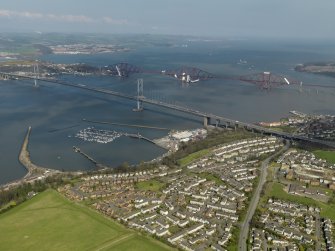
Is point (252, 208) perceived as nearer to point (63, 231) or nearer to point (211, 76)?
point (63, 231)

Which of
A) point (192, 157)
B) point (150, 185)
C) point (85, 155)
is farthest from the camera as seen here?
point (85, 155)

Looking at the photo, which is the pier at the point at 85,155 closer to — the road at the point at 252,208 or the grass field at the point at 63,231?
the grass field at the point at 63,231

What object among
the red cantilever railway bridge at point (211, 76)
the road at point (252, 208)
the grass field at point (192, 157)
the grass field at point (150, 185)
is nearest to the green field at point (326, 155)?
the road at point (252, 208)

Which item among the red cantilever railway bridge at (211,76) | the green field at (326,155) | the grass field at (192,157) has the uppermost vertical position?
the red cantilever railway bridge at (211,76)

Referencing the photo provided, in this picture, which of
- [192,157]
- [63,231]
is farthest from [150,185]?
[63,231]

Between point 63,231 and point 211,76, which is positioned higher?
point 211,76

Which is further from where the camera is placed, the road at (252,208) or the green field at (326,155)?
the green field at (326,155)
